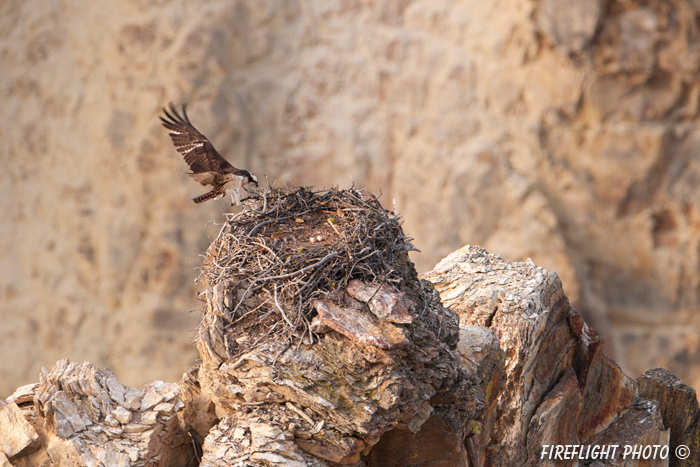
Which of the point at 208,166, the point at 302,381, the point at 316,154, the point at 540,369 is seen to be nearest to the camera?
the point at 302,381

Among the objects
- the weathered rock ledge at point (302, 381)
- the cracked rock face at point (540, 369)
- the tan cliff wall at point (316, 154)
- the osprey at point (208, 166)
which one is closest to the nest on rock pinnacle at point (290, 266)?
the weathered rock ledge at point (302, 381)

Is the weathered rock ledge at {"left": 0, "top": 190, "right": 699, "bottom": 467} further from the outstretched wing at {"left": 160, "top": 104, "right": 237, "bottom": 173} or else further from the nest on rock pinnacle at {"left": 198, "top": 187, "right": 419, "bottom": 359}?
the outstretched wing at {"left": 160, "top": 104, "right": 237, "bottom": 173}

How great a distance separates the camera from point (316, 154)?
11.3 m

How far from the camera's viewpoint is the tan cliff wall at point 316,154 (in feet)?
35.4

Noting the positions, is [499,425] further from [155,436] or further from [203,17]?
[203,17]

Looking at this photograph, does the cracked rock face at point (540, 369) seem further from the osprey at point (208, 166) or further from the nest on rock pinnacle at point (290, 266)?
the osprey at point (208, 166)

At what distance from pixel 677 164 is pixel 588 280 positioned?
246 centimetres

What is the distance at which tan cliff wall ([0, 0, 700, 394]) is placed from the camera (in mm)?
10781

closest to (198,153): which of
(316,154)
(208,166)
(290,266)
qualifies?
(208,166)

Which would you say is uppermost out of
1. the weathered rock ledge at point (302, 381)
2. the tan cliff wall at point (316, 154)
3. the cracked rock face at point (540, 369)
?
the tan cliff wall at point (316, 154)

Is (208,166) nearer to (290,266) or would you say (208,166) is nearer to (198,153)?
(198,153)

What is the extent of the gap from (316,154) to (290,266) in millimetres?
7436

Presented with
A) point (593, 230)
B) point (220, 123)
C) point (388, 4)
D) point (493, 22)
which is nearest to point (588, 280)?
point (593, 230)

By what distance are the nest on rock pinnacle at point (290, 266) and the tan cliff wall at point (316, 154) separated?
254 inches
